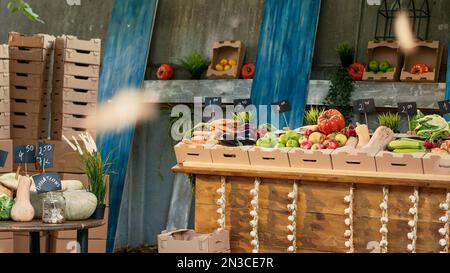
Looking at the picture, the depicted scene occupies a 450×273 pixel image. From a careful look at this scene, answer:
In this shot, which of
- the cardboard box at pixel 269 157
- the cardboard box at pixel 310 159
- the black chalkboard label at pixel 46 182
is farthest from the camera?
the cardboard box at pixel 269 157

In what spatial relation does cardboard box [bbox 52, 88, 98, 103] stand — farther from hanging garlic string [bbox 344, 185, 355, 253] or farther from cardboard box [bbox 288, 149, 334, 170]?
hanging garlic string [bbox 344, 185, 355, 253]

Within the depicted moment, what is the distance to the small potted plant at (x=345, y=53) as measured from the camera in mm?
8734

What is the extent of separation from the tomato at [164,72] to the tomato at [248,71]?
0.82 metres

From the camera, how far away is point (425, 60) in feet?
28.1

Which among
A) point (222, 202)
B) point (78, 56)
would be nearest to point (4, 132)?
point (78, 56)

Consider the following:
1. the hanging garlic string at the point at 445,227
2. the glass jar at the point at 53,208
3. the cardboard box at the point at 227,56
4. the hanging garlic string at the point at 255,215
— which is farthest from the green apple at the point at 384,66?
the glass jar at the point at 53,208

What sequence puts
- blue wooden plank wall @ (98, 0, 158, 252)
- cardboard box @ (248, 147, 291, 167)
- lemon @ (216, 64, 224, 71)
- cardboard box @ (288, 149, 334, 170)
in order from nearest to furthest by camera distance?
cardboard box @ (288, 149, 334, 170)
cardboard box @ (248, 147, 291, 167)
lemon @ (216, 64, 224, 71)
blue wooden plank wall @ (98, 0, 158, 252)

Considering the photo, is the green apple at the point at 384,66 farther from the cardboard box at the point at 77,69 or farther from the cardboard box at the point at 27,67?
the cardboard box at the point at 27,67

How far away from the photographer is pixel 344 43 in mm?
8781

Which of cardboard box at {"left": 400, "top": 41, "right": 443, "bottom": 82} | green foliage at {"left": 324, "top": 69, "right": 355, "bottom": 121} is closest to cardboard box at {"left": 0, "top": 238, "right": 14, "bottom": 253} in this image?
green foliage at {"left": 324, "top": 69, "right": 355, "bottom": 121}

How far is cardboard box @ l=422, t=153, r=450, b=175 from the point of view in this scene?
218 inches

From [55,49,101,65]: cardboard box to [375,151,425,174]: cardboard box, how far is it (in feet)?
10.8
